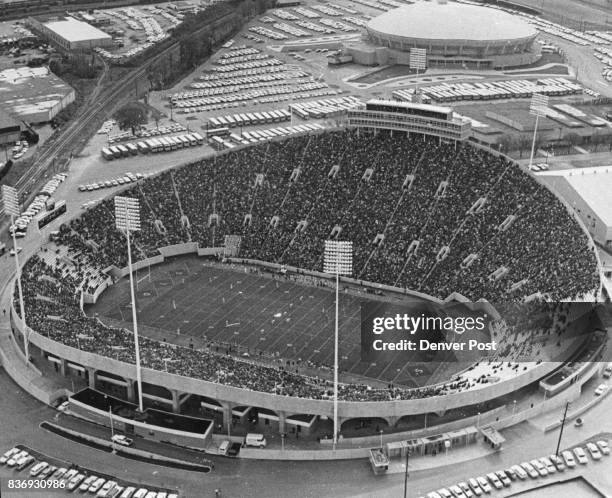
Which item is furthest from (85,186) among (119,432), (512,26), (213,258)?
(512,26)

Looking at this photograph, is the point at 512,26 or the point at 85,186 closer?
the point at 85,186

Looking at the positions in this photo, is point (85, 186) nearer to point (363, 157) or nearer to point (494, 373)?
point (363, 157)

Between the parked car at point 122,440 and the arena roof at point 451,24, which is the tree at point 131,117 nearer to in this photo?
the arena roof at point 451,24

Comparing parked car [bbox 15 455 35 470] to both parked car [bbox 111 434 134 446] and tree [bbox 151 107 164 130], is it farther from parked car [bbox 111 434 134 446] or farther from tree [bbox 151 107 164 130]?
tree [bbox 151 107 164 130]

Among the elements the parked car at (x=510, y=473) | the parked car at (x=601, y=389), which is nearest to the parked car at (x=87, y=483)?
the parked car at (x=510, y=473)

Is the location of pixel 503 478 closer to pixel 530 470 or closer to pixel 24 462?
pixel 530 470

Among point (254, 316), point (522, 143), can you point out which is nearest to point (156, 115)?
point (522, 143)
